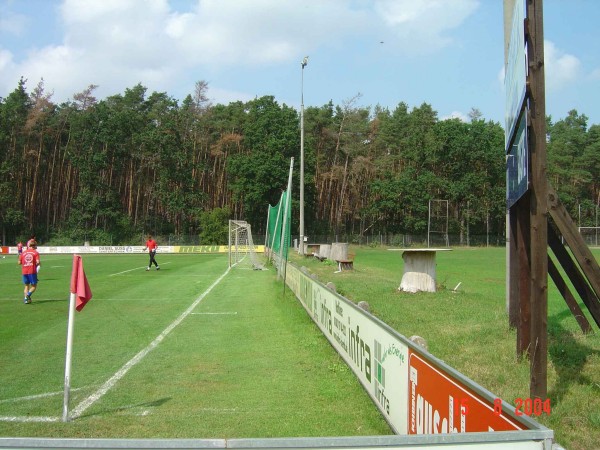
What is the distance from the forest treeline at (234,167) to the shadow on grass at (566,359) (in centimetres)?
6685

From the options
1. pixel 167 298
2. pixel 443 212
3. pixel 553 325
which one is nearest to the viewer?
pixel 553 325

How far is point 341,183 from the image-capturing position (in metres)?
89.4

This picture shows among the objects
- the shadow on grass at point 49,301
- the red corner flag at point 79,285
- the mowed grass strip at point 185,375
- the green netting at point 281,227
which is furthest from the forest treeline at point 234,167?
the red corner flag at point 79,285

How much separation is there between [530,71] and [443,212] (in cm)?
8134

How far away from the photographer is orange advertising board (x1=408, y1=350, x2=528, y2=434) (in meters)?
3.28

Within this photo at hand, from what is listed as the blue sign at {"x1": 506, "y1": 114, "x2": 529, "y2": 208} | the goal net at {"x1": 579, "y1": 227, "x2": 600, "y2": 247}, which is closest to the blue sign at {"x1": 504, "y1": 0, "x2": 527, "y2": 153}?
the blue sign at {"x1": 506, "y1": 114, "x2": 529, "y2": 208}

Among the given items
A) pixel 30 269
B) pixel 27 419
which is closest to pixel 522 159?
pixel 27 419

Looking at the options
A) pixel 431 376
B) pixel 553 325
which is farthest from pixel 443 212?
pixel 431 376

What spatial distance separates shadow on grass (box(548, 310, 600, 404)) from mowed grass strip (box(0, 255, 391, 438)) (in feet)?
6.09

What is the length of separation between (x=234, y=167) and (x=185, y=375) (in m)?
71.3

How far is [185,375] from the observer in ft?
27.0

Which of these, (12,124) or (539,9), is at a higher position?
(12,124)

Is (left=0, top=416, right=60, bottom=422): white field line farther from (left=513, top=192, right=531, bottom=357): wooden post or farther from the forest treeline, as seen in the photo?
the forest treeline

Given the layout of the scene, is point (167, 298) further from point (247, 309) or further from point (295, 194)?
point (295, 194)
